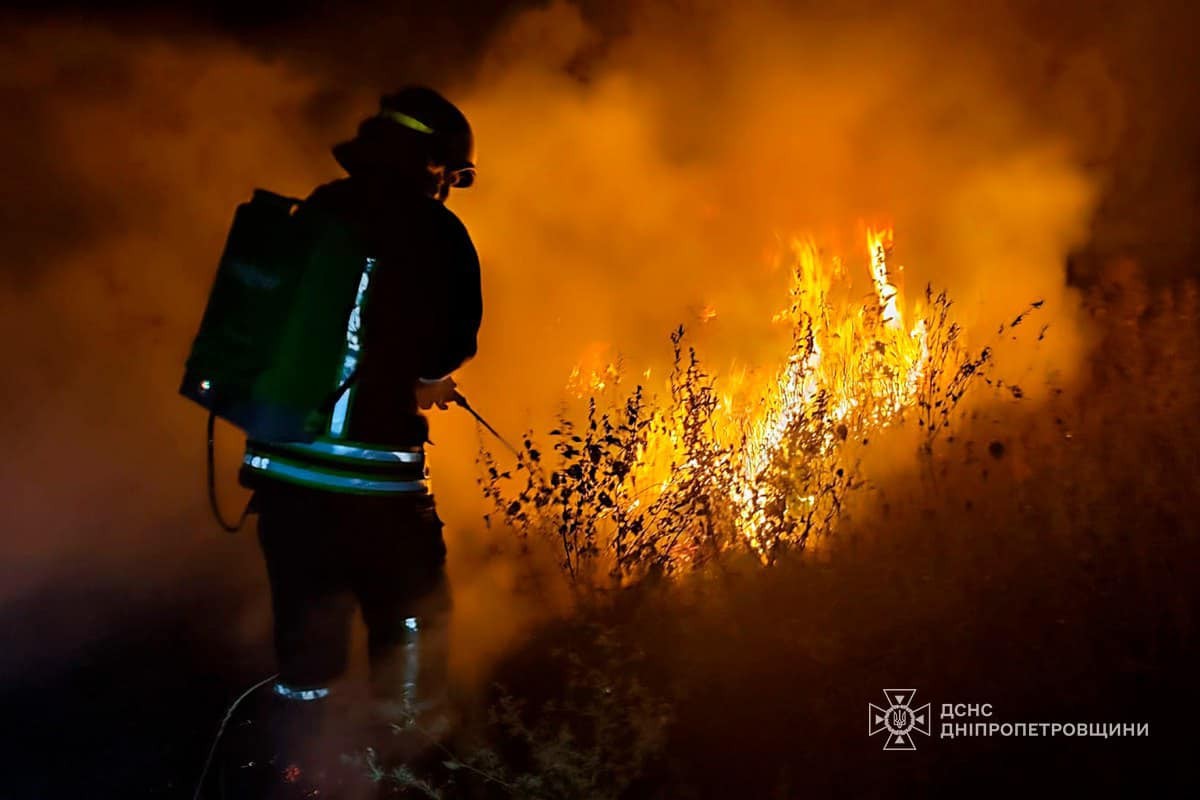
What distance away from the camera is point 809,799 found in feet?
9.12

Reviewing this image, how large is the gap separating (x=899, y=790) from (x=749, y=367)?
8.63 ft

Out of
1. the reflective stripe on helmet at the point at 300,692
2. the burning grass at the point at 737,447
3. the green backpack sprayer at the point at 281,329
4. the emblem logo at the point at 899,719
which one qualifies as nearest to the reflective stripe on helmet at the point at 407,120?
the green backpack sprayer at the point at 281,329

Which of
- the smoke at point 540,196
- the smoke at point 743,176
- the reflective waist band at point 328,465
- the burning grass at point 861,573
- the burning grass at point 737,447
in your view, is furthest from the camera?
the smoke at point 743,176

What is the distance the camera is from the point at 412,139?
305 centimetres

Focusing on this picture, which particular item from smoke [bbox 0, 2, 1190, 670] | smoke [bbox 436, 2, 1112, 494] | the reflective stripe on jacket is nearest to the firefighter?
the reflective stripe on jacket

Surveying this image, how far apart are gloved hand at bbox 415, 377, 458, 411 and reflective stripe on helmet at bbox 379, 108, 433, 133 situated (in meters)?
0.83

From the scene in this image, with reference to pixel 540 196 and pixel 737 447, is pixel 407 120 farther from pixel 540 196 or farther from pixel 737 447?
pixel 540 196

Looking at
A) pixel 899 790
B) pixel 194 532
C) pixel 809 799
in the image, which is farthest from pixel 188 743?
pixel 899 790

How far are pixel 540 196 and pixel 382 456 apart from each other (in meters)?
2.81

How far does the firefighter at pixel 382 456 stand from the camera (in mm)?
2811

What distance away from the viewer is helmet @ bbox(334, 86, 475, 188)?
117 inches

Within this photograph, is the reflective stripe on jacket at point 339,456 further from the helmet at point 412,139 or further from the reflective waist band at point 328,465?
the helmet at point 412,139

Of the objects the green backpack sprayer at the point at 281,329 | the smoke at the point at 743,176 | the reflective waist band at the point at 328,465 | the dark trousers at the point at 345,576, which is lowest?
the dark trousers at the point at 345,576

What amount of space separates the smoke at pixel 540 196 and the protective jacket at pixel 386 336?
1.35 metres
